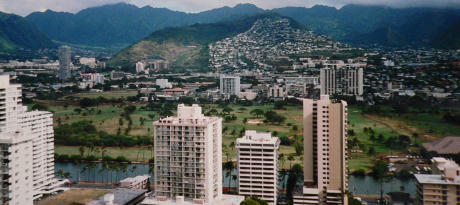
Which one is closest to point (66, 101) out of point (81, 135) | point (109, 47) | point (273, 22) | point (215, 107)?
point (81, 135)

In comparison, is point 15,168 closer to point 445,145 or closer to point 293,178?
point 293,178

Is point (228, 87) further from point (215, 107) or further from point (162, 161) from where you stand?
point (162, 161)

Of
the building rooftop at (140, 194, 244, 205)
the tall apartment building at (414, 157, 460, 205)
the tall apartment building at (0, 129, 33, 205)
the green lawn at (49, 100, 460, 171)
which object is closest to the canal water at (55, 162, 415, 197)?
the green lawn at (49, 100, 460, 171)

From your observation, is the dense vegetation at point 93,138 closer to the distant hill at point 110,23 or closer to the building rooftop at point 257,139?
the building rooftop at point 257,139

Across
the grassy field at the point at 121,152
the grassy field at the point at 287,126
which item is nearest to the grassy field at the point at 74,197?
the grassy field at the point at 121,152

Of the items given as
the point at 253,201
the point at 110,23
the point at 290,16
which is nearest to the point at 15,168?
the point at 253,201

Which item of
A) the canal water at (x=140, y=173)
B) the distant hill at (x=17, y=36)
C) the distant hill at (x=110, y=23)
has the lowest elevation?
the canal water at (x=140, y=173)
